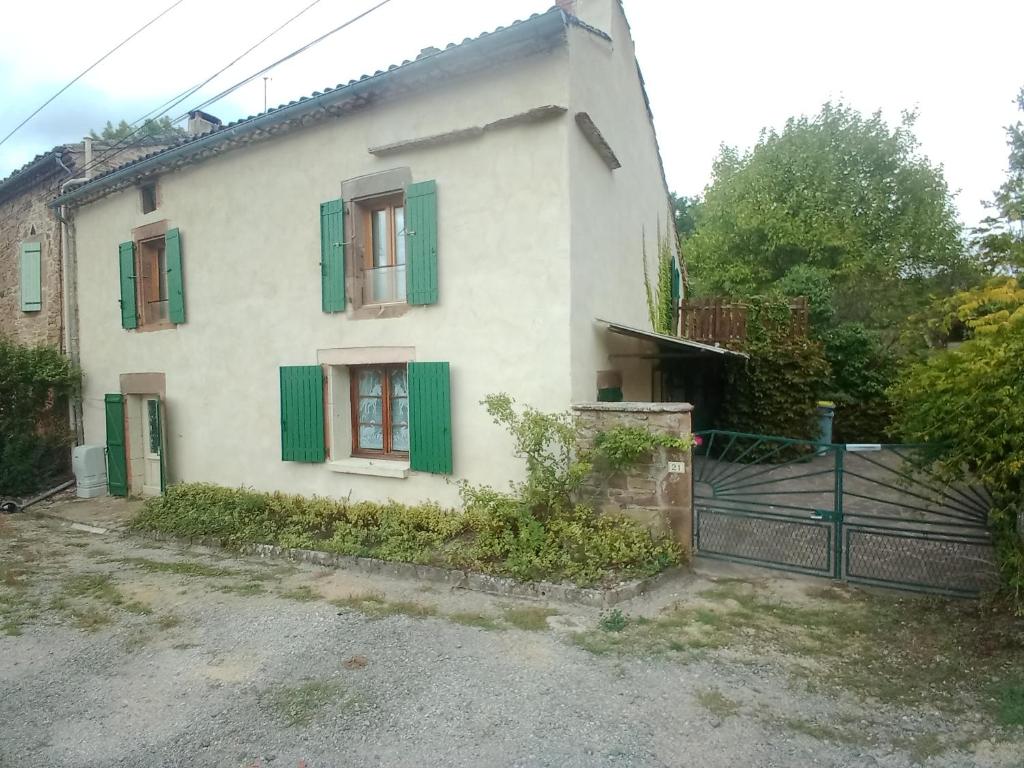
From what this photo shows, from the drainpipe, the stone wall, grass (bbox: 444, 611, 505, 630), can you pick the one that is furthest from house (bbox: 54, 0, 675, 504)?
the stone wall

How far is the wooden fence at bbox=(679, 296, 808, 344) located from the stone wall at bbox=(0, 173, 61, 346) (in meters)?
11.4

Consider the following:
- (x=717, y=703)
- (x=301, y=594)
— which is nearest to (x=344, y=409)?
(x=301, y=594)

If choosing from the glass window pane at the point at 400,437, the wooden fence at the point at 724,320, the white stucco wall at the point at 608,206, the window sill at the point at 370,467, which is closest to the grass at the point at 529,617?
the white stucco wall at the point at 608,206

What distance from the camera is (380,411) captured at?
7.53 m

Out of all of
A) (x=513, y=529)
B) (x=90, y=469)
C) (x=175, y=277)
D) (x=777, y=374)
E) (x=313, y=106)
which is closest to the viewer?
(x=513, y=529)

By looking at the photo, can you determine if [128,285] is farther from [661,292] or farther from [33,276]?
[661,292]

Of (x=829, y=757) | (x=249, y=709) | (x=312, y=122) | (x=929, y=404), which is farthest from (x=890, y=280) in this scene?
(x=249, y=709)

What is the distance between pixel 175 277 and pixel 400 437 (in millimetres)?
4398

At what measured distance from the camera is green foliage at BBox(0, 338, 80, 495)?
398 inches

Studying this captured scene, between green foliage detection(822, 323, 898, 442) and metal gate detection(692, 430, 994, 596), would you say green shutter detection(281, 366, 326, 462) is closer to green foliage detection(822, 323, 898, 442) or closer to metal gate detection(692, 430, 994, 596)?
metal gate detection(692, 430, 994, 596)

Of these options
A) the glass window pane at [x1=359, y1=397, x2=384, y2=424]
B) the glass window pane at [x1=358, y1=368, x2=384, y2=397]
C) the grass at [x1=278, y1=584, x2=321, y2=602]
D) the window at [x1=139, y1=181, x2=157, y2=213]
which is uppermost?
the window at [x1=139, y1=181, x2=157, y2=213]

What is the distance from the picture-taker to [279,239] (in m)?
7.88

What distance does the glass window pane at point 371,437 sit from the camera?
754cm

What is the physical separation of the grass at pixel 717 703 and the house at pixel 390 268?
3059 millimetres
